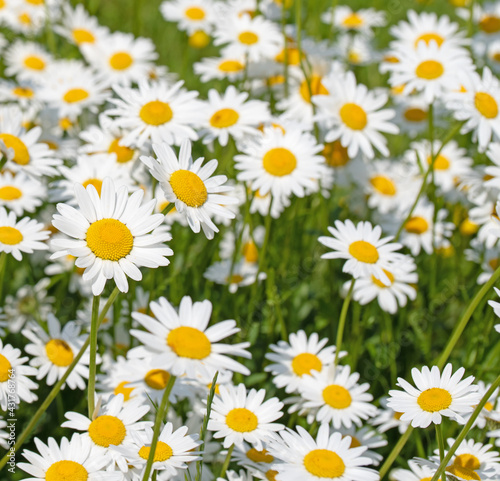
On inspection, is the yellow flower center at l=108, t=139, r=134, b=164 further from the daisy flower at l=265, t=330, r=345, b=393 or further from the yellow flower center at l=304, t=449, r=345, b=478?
the yellow flower center at l=304, t=449, r=345, b=478

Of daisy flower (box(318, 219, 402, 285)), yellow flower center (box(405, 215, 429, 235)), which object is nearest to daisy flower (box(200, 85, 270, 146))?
daisy flower (box(318, 219, 402, 285))

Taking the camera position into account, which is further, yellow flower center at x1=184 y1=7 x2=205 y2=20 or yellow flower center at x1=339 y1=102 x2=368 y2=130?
yellow flower center at x1=184 y1=7 x2=205 y2=20

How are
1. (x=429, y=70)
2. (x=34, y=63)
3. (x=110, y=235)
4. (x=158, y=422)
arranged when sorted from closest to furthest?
(x=158, y=422) → (x=110, y=235) → (x=429, y=70) → (x=34, y=63)

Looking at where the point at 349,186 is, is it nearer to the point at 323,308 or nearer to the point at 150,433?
the point at 323,308

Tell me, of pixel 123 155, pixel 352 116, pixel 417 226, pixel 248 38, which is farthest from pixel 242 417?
pixel 248 38

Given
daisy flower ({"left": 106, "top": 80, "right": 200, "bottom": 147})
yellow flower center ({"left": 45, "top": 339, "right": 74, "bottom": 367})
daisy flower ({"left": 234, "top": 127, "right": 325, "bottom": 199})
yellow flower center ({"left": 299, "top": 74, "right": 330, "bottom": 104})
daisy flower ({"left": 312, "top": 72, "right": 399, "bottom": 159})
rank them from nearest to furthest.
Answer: yellow flower center ({"left": 45, "top": 339, "right": 74, "bottom": 367})
daisy flower ({"left": 106, "top": 80, "right": 200, "bottom": 147})
daisy flower ({"left": 234, "top": 127, "right": 325, "bottom": 199})
daisy flower ({"left": 312, "top": 72, "right": 399, "bottom": 159})
yellow flower center ({"left": 299, "top": 74, "right": 330, "bottom": 104})

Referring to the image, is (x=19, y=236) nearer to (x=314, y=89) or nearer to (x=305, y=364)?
(x=305, y=364)

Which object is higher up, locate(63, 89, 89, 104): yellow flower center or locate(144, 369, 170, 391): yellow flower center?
locate(63, 89, 89, 104): yellow flower center

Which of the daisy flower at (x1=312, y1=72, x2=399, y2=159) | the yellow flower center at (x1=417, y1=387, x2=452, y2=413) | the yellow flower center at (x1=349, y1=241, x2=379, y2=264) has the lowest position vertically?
the yellow flower center at (x1=417, y1=387, x2=452, y2=413)
